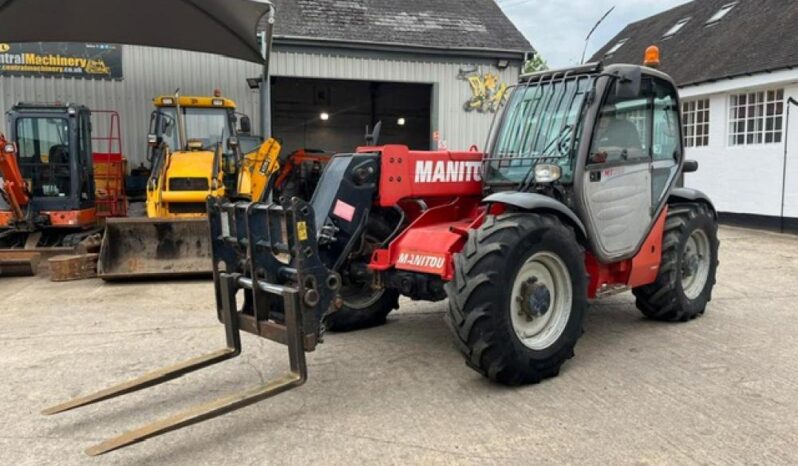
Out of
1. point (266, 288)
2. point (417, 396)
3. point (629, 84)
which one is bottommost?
point (417, 396)

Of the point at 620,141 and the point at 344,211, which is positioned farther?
the point at 620,141

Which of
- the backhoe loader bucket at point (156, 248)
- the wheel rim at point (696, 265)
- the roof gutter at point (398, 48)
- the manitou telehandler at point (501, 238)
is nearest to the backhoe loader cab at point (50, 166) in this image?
the backhoe loader bucket at point (156, 248)

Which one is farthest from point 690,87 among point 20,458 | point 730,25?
point 20,458

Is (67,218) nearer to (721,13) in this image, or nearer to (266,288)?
(266,288)

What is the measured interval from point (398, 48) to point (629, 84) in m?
10.9

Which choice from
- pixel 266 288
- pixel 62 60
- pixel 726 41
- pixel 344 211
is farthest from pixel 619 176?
pixel 726 41

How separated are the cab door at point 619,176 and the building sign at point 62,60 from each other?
12.0 metres

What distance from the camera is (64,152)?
35.6ft

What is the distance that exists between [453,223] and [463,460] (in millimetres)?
2324

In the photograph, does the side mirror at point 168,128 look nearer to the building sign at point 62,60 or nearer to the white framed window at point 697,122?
the building sign at point 62,60

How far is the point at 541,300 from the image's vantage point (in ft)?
14.9

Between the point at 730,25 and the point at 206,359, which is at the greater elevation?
the point at 730,25

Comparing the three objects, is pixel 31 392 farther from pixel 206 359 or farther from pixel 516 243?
pixel 516 243

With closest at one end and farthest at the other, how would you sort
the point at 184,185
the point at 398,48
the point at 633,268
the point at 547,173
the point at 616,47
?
the point at 547,173 < the point at 633,268 < the point at 184,185 < the point at 398,48 < the point at 616,47
